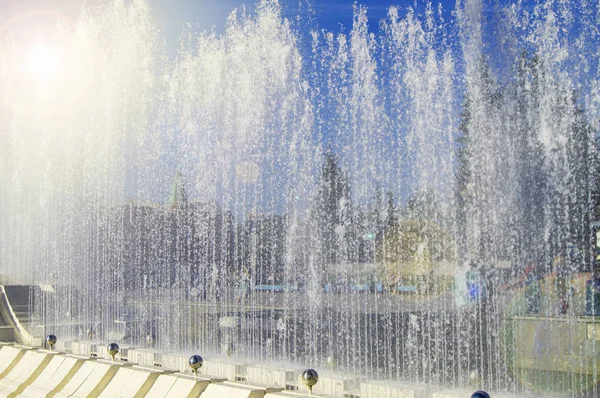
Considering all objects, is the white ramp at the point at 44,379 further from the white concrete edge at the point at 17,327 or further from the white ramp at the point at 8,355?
the white concrete edge at the point at 17,327

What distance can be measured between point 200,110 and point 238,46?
1957 millimetres

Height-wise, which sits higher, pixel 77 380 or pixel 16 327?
pixel 77 380

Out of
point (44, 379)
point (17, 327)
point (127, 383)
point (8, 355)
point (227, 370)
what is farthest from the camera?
point (17, 327)

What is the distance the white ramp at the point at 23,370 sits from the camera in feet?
27.8

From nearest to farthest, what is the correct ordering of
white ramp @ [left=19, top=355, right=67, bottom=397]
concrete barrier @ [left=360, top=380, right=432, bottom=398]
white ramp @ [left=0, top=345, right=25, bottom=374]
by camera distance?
concrete barrier @ [left=360, top=380, right=432, bottom=398] → white ramp @ [left=19, top=355, right=67, bottom=397] → white ramp @ [left=0, top=345, right=25, bottom=374]

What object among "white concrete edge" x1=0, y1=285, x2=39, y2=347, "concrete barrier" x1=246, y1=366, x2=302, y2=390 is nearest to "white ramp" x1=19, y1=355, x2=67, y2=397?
"concrete barrier" x1=246, y1=366, x2=302, y2=390

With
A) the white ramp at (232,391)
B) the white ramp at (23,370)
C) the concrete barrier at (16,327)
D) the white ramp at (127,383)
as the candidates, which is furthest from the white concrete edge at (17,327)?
the white ramp at (232,391)

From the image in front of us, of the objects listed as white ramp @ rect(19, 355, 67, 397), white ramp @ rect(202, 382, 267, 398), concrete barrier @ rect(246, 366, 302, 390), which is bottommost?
white ramp @ rect(19, 355, 67, 397)

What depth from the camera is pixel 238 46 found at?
17.2m

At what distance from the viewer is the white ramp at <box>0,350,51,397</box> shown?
27.8 ft

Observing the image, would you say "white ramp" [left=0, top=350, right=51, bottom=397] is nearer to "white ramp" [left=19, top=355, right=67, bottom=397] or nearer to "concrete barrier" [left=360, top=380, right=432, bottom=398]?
"white ramp" [left=19, top=355, right=67, bottom=397]

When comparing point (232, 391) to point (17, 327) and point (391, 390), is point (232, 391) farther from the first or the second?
point (17, 327)

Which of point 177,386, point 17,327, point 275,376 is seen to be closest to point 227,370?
point 275,376

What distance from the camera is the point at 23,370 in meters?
8.80
